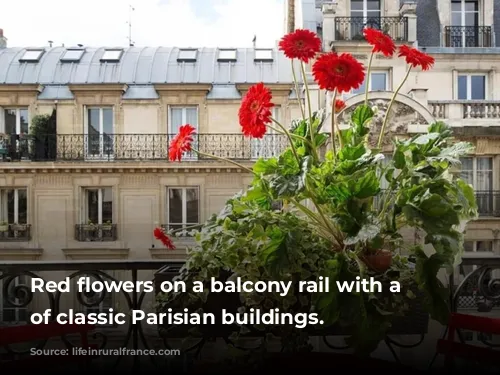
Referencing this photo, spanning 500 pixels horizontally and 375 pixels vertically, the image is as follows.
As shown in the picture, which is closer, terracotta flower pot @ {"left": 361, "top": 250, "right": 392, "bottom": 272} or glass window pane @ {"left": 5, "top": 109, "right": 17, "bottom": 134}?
terracotta flower pot @ {"left": 361, "top": 250, "right": 392, "bottom": 272}

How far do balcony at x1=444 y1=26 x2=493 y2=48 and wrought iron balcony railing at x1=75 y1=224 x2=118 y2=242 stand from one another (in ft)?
10.4

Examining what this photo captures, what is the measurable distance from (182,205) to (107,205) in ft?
2.26

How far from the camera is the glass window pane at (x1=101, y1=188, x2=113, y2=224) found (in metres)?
5.20

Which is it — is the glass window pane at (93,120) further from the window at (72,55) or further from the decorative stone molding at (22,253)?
the decorative stone molding at (22,253)

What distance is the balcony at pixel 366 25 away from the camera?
14.7ft

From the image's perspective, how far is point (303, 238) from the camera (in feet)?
2.55

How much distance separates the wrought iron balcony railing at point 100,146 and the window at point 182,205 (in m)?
0.29

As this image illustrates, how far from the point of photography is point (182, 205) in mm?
5195

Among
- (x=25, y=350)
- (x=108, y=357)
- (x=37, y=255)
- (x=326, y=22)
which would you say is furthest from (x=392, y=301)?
(x=37, y=255)

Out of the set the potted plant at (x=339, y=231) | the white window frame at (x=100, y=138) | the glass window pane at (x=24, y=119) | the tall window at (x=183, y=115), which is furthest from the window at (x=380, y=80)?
the potted plant at (x=339, y=231)

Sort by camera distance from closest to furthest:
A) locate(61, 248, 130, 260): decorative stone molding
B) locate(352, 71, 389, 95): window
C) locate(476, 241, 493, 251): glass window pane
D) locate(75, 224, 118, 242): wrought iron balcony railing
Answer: locate(476, 241, 493, 251): glass window pane
locate(352, 71, 389, 95): window
locate(61, 248, 130, 260): decorative stone molding
locate(75, 224, 118, 242): wrought iron balcony railing

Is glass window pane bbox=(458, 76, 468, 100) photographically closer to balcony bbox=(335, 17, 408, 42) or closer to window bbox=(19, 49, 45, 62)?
balcony bbox=(335, 17, 408, 42)

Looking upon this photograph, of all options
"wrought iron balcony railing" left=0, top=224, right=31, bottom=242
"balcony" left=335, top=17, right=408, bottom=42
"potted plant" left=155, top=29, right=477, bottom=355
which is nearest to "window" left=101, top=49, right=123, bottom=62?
"wrought iron balcony railing" left=0, top=224, right=31, bottom=242

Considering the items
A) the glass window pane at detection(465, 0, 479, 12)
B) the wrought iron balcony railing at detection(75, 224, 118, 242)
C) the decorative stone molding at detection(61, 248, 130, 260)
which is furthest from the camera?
the wrought iron balcony railing at detection(75, 224, 118, 242)
